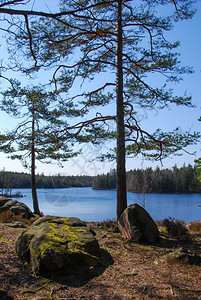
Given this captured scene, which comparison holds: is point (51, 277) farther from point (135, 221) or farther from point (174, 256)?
point (135, 221)

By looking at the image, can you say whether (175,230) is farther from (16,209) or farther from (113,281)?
(16,209)

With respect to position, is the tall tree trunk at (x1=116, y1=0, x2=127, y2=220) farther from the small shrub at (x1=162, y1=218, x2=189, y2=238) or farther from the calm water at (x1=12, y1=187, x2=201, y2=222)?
the calm water at (x1=12, y1=187, x2=201, y2=222)

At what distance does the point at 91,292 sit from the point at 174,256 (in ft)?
6.54

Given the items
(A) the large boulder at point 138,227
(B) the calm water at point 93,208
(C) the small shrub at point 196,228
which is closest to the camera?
(A) the large boulder at point 138,227

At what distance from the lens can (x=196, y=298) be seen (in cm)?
306

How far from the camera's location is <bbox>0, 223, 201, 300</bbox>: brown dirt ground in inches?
125

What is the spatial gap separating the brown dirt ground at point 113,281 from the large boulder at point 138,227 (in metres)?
0.98

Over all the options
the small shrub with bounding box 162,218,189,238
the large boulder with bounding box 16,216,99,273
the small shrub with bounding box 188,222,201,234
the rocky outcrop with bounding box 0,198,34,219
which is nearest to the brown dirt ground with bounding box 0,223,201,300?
the large boulder with bounding box 16,216,99,273

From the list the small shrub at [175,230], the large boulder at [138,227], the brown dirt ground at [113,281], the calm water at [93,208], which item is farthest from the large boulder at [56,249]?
the calm water at [93,208]

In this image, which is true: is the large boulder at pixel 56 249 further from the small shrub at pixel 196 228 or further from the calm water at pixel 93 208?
the calm water at pixel 93 208

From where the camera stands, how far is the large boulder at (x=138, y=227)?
240 inches

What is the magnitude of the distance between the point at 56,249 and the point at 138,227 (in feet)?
9.42

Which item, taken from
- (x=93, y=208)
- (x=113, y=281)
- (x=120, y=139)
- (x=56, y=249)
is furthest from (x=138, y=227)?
(x=93, y=208)

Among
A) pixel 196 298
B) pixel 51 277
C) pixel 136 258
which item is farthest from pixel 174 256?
pixel 51 277
